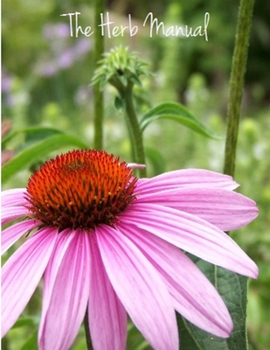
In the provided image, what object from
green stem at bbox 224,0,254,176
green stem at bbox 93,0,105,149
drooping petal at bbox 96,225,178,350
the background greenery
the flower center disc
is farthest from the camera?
the background greenery

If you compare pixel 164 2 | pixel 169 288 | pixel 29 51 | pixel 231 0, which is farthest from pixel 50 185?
pixel 164 2

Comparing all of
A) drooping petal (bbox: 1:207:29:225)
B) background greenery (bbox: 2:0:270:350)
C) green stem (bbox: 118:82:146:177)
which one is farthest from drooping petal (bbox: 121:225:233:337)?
background greenery (bbox: 2:0:270:350)

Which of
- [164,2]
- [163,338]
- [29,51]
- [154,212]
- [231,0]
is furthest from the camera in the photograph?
[164,2]

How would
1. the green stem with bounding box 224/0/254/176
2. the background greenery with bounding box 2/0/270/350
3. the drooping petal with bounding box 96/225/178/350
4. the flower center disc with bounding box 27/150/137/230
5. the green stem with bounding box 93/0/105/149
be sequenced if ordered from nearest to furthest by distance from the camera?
1. the drooping petal with bounding box 96/225/178/350
2. the flower center disc with bounding box 27/150/137/230
3. the green stem with bounding box 224/0/254/176
4. the green stem with bounding box 93/0/105/149
5. the background greenery with bounding box 2/0/270/350

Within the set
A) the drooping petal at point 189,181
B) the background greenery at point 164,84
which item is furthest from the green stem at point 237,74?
the background greenery at point 164,84

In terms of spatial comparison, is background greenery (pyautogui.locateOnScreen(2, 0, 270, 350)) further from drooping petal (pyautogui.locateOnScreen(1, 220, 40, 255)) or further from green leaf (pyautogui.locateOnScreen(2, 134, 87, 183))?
drooping petal (pyautogui.locateOnScreen(1, 220, 40, 255))

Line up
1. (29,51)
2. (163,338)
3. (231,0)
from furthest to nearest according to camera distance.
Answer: (231,0)
(29,51)
(163,338)

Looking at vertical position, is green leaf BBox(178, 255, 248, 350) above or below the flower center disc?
below

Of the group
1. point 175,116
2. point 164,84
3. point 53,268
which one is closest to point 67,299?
point 53,268

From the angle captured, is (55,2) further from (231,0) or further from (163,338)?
(163,338)
